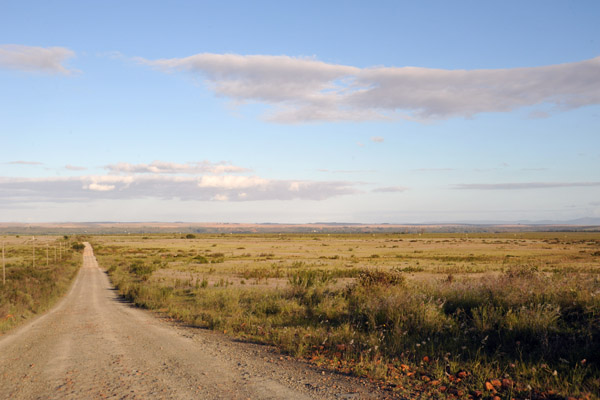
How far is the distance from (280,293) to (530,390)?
13047mm

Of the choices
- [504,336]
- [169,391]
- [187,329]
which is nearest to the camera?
[169,391]

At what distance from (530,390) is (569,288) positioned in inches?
186

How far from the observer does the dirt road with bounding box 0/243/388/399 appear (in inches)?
288

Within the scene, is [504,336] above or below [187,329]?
above

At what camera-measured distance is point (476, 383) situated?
736 cm

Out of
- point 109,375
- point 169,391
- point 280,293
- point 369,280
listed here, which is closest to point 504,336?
point 169,391

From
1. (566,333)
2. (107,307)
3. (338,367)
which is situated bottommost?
(107,307)

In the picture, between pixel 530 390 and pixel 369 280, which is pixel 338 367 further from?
pixel 369 280

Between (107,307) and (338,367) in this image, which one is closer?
(338,367)

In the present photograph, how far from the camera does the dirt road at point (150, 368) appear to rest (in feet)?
24.0

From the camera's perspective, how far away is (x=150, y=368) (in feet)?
28.9

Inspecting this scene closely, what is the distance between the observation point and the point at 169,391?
7316mm

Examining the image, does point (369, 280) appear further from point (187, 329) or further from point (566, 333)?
point (566, 333)

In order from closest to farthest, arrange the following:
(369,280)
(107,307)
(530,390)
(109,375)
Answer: (530,390)
(109,375)
(369,280)
(107,307)
